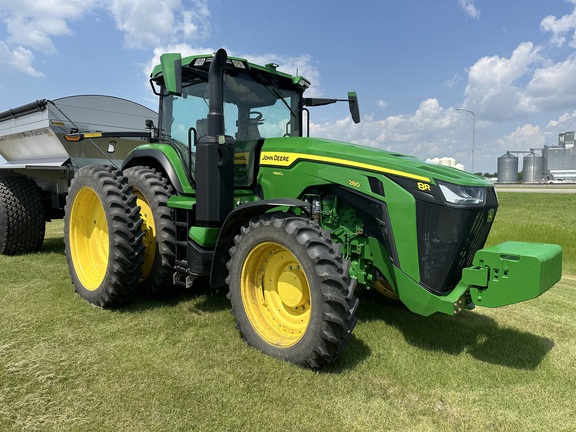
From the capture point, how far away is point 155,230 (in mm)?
4586

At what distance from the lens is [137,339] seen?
3789 mm

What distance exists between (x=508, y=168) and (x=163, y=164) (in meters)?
73.9

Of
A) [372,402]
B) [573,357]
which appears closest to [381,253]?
[372,402]

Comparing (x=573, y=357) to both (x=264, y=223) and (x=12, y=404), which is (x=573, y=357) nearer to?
(x=264, y=223)

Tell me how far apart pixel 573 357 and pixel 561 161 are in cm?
7669

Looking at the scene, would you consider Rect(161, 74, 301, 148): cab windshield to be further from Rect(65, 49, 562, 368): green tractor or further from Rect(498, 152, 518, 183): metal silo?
Rect(498, 152, 518, 183): metal silo

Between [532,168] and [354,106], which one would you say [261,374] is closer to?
[354,106]

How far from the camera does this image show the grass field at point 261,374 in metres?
2.67

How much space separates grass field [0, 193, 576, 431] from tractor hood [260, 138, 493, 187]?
4.83ft

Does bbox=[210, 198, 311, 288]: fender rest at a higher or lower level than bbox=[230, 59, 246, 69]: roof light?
lower

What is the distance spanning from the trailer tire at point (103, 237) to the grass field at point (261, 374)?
26 cm

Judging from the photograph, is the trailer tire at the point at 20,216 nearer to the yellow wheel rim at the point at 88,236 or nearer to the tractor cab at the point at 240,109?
the yellow wheel rim at the point at 88,236

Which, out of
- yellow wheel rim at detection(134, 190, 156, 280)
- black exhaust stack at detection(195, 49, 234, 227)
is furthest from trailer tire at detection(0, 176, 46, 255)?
black exhaust stack at detection(195, 49, 234, 227)

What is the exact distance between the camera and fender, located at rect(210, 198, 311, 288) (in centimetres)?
374
